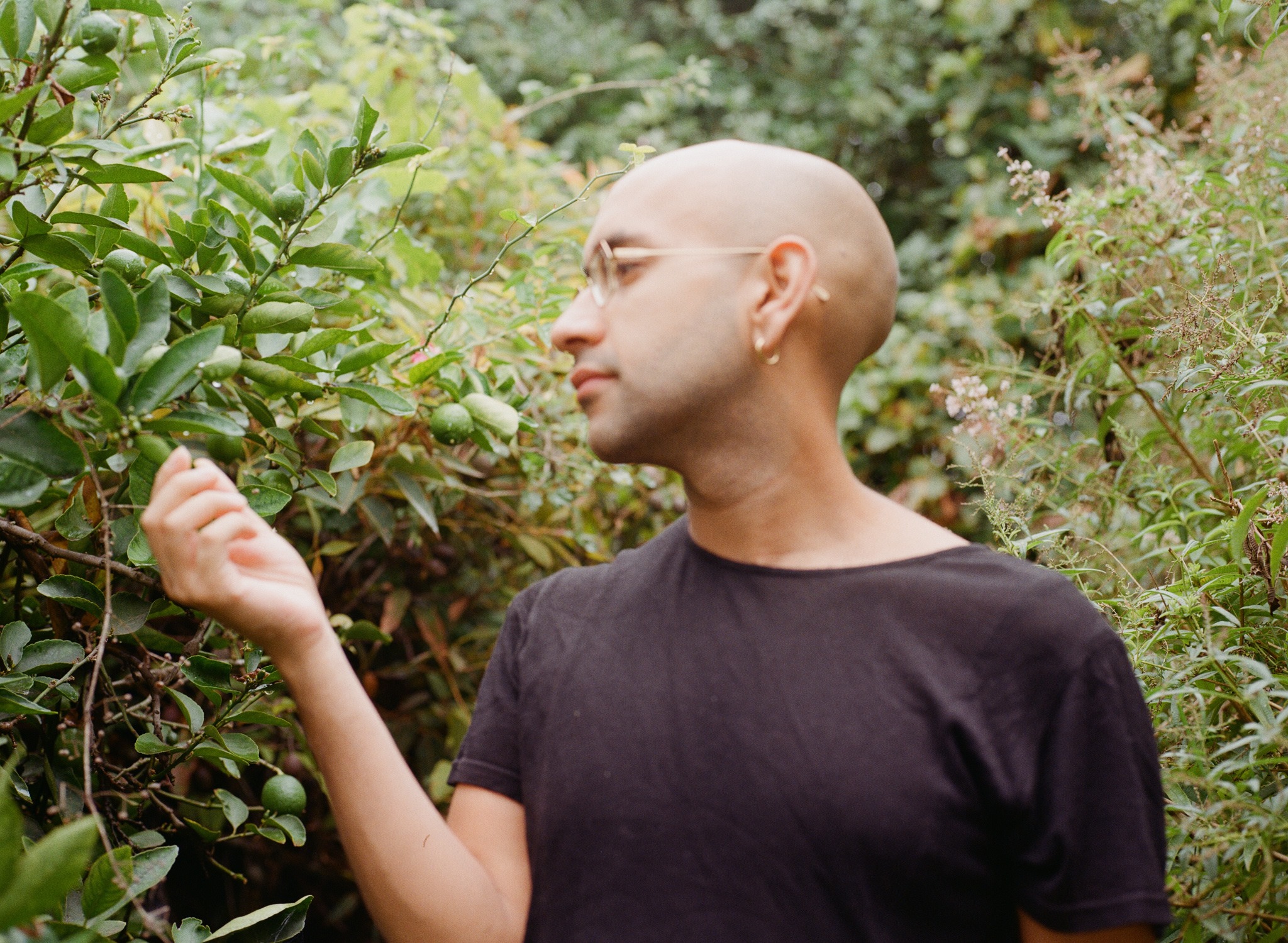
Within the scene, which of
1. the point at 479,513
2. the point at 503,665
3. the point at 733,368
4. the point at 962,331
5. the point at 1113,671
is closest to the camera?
the point at 1113,671

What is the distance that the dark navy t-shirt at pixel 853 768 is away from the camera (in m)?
0.88

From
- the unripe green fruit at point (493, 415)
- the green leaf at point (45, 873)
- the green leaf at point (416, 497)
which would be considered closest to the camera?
the green leaf at point (45, 873)

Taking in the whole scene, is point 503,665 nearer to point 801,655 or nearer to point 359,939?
point 801,655

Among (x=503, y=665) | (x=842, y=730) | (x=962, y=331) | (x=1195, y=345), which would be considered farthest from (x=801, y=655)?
(x=962, y=331)

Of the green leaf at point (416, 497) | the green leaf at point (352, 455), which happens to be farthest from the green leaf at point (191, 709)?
the green leaf at point (416, 497)

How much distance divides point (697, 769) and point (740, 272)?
51 cm

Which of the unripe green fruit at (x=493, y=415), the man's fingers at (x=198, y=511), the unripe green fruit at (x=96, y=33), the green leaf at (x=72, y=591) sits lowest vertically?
the green leaf at (x=72, y=591)

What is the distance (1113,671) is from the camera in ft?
2.95

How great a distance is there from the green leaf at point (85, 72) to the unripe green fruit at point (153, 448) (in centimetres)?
37

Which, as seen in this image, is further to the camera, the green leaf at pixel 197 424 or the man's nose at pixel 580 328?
the man's nose at pixel 580 328

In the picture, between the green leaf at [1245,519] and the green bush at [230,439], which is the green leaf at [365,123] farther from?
the green leaf at [1245,519]

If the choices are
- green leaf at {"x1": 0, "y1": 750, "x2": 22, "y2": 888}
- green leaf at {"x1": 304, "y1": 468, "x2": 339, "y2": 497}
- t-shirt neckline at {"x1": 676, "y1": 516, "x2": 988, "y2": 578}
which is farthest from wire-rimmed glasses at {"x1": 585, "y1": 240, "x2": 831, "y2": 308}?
green leaf at {"x1": 0, "y1": 750, "x2": 22, "y2": 888}

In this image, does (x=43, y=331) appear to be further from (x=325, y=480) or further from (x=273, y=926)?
(x=273, y=926)

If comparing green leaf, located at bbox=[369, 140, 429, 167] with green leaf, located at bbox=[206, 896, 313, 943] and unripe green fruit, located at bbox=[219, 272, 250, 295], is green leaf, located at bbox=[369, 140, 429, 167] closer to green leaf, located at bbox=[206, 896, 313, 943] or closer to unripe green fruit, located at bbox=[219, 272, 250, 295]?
unripe green fruit, located at bbox=[219, 272, 250, 295]
